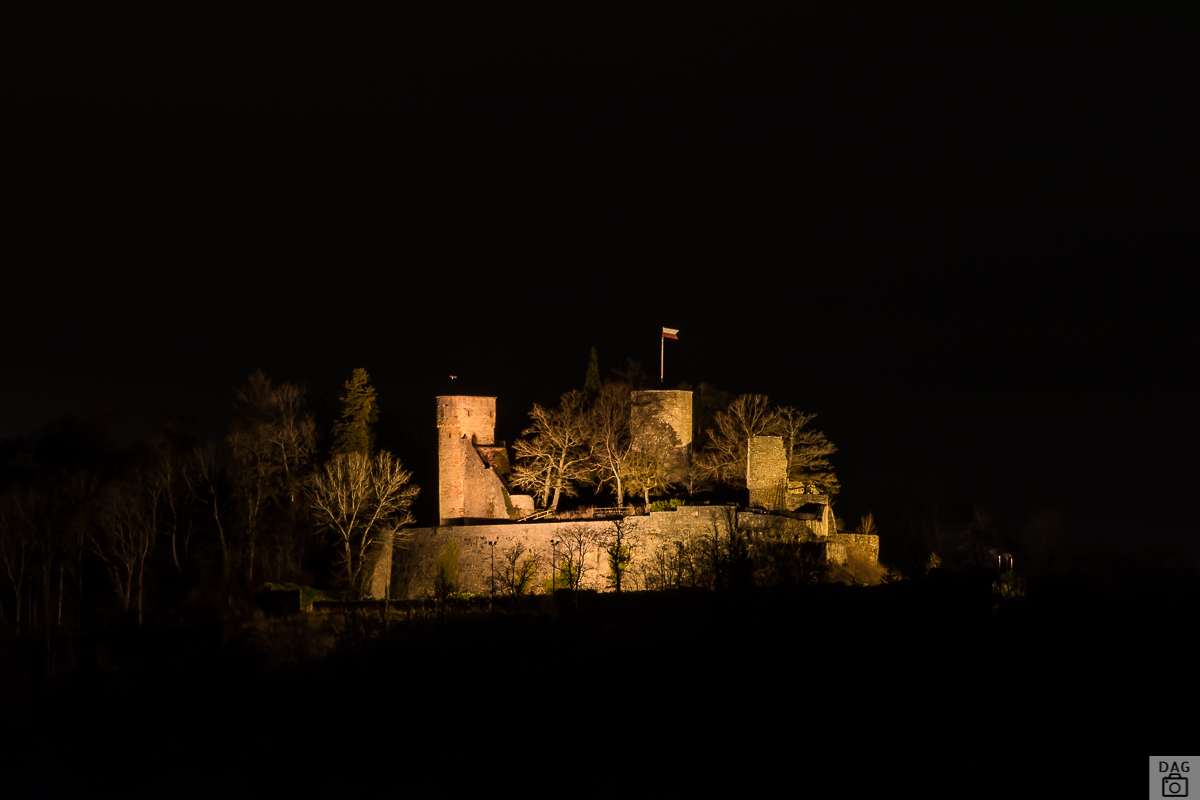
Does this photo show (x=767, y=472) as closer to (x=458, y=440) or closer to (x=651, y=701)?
(x=458, y=440)

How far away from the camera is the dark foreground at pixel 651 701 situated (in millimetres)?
17812

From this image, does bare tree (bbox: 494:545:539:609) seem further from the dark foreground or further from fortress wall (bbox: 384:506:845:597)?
the dark foreground

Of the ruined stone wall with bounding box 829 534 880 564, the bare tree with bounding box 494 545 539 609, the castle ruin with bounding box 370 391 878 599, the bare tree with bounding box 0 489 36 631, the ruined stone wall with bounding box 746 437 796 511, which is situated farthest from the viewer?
the ruined stone wall with bounding box 746 437 796 511

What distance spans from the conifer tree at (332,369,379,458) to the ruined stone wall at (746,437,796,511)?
55.6 ft

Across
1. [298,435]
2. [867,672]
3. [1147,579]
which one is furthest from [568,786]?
[298,435]

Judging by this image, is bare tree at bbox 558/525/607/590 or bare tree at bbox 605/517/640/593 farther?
bare tree at bbox 558/525/607/590

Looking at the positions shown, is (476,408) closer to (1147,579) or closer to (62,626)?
(62,626)

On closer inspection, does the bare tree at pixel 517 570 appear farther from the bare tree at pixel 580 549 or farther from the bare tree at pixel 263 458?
the bare tree at pixel 263 458

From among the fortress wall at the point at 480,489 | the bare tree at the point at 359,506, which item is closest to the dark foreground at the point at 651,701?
the bare tree at the point at 359,506

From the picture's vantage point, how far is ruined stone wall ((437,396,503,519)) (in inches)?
1730

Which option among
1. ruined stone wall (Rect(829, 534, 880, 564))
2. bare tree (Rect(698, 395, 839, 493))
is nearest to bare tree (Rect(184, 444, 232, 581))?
bare tree (Rect(698, 395, 839, 493))

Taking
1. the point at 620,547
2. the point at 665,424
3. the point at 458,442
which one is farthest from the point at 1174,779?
the point at 458,442

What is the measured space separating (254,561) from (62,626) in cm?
753

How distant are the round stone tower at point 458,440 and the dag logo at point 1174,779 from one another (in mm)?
31893
